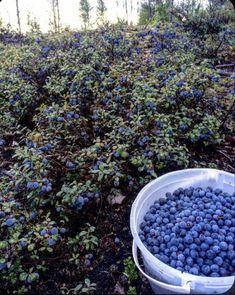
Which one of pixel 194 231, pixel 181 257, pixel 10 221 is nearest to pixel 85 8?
pixel 10 221

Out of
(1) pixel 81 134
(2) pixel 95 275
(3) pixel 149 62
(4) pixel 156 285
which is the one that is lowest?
(2) pixel 95 275

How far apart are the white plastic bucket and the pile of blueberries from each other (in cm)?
7

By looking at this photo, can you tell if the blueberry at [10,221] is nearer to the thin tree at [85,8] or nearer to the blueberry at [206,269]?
the blueberry at [206,269]

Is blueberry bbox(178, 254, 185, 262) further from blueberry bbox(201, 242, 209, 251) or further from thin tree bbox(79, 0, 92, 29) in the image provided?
thin tree bbox(79, 0, 92, 29)

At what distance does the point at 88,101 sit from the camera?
10.8ft

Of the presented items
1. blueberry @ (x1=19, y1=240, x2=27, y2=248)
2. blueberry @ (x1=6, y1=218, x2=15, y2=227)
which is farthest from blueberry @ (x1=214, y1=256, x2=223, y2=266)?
blueberry @ (x1=6, y1=218, x2=15, y2=227)

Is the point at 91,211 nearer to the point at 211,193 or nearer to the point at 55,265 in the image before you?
the point at 55,265

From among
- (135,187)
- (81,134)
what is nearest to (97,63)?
(81,134)

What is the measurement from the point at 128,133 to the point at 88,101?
841 millimetres

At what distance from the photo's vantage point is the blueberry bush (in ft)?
6.94

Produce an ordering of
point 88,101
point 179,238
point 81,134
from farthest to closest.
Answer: point 88,101 → point 81,134 → point 179,238

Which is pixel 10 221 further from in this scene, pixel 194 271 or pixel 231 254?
pixel 231 254

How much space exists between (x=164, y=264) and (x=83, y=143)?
142cm

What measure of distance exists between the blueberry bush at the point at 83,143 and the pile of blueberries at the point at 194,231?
336 mm
